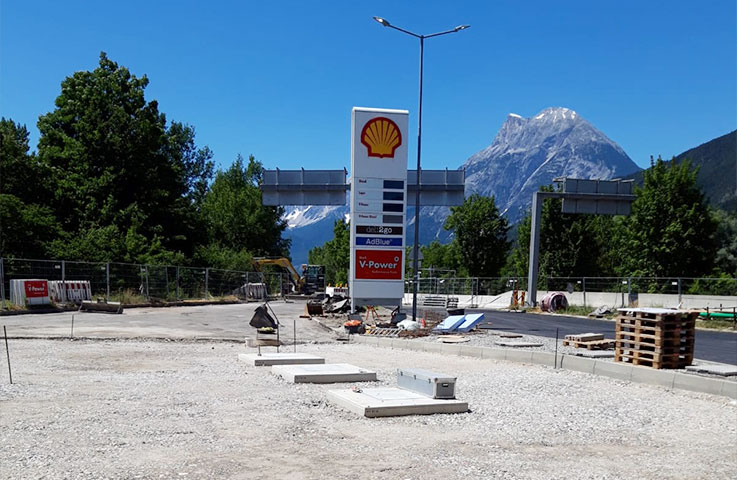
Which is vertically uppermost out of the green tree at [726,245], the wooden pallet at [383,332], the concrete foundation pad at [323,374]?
the green tree at [726,245]

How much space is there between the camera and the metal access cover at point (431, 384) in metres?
10.2

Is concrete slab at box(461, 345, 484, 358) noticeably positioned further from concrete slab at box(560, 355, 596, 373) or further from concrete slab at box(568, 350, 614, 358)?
concrete slab at box(560, 355, 596, 373)

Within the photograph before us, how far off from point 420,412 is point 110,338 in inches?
526

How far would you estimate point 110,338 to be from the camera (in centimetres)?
1995

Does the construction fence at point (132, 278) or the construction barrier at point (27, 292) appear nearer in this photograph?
the construction barrier at point (27, 292)

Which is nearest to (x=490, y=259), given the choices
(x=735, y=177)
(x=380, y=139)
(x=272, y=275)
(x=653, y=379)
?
(x=272, y=275)

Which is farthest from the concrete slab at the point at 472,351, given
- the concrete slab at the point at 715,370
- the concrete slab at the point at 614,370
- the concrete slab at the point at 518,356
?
the concrete slab at the point at 715,370

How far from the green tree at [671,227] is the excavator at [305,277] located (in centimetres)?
2823

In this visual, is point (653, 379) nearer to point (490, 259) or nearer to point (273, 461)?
point (273, 461)

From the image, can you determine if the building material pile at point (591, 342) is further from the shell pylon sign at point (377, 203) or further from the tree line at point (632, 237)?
the tree line at point (632, 237)

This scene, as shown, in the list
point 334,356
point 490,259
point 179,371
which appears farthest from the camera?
point 490,259

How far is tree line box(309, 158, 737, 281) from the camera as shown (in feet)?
187

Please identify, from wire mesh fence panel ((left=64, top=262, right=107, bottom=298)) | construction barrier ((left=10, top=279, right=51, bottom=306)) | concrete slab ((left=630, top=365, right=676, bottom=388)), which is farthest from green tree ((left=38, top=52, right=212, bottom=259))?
concrete slab ((left=630, top=365, right=676, bottom=388))

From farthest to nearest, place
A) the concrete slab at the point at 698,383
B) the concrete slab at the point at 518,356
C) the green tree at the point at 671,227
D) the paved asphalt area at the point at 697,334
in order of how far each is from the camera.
→ the green tree at the point at 671,227 → the paved asphalt area at the point at 697,334 → the concrete slab at the point at 518,356 → the concrete slab at the point at 698,383
